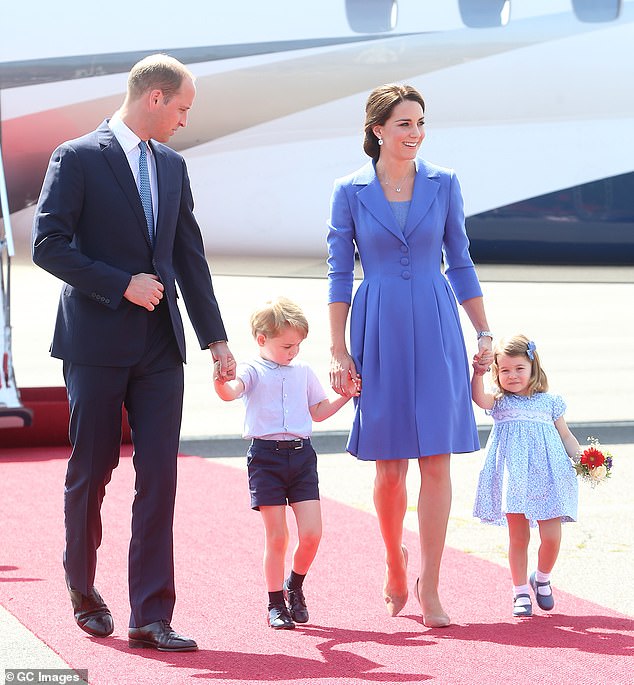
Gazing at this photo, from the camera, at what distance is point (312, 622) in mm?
3939

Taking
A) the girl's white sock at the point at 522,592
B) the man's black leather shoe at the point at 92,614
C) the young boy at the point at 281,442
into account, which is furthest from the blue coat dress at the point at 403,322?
the man's black leather shoe at the point at 92,614

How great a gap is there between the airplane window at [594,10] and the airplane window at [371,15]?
1091 mm

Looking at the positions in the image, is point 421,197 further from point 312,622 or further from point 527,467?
point 312,622

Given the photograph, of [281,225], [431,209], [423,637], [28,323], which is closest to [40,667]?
[423,637]

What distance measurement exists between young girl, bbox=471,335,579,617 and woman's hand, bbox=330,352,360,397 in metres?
0.37

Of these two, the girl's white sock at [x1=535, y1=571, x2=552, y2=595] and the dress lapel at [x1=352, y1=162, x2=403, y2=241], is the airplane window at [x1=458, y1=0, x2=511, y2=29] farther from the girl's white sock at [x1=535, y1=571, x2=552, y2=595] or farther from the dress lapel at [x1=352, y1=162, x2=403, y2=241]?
the girl's white sock at [x1=535, y1=571, x2=552, y2=595]

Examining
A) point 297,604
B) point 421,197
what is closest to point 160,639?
point 297,604

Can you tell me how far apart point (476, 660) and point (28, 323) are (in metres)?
7.89

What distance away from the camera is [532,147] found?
8117mm

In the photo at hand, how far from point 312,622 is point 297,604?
0.07 meters

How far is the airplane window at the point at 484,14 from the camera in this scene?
816 cm

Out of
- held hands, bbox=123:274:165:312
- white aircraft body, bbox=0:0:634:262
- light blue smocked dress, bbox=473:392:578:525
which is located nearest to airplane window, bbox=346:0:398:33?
white aircraft body, bbox=0:0:634:262

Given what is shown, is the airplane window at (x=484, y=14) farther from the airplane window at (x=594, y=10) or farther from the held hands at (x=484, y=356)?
the held hands at (x=484, y=356)

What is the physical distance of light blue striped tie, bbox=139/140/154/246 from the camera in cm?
367
